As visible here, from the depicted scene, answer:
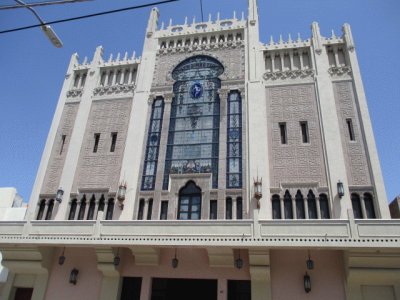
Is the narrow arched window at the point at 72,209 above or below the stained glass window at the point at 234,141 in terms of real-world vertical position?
below

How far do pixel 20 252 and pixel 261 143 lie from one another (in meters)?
12.3

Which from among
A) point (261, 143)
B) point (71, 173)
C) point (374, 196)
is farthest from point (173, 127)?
point (374, 196)

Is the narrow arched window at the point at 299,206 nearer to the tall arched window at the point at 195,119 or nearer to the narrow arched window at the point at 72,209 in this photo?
the tall arched window at the point at 195,119

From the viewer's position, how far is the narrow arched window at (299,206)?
1387 cm

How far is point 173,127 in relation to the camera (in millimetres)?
17531

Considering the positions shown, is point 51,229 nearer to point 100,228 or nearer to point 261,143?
point 100,228

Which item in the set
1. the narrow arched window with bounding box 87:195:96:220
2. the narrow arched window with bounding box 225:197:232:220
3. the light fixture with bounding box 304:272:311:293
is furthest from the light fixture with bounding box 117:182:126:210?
the light fixture with bounding box 304:272:311:293

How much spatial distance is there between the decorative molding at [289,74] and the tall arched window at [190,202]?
7.42 meters

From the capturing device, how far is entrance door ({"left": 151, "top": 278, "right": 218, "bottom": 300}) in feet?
44.2

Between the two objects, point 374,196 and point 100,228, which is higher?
point 374,196

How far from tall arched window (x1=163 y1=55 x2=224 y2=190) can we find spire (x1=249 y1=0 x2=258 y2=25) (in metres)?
3.49

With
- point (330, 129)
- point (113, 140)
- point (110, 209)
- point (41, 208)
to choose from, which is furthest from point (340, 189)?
point (41, 208)

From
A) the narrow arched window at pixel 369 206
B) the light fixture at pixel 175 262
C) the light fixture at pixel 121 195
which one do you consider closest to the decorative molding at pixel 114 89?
the light fixture at pixel 121 195

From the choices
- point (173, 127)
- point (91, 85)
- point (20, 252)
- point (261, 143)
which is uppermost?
point (91, 85)
